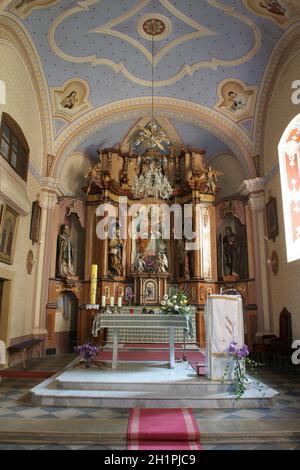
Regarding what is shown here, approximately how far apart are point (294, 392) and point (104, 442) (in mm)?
3919

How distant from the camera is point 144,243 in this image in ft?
43.5

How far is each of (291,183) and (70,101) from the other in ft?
24.0

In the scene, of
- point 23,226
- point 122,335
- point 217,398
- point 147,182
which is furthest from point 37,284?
point 217,398

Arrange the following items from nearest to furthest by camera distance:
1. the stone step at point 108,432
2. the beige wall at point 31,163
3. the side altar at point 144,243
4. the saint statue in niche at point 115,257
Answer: the stone step at point 108,432
the beige wall at point 31,163
the side altar at point 144,243
the saint statue in niche at point 115,257

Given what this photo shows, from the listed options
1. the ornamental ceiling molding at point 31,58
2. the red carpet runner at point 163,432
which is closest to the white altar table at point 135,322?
the red carpet runner at point 163,432

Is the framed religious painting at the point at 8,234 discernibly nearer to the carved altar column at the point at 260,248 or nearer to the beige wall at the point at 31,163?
the beige wall at the point at 31,163

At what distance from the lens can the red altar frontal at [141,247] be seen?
39.9 feet

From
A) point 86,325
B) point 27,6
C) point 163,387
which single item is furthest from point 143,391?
point 27,6

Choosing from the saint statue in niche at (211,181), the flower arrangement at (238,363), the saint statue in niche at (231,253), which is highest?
the saint statue in niche at (211,181)

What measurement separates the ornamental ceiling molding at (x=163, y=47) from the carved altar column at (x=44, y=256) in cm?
409

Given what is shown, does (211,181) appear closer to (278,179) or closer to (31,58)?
(278,179)
